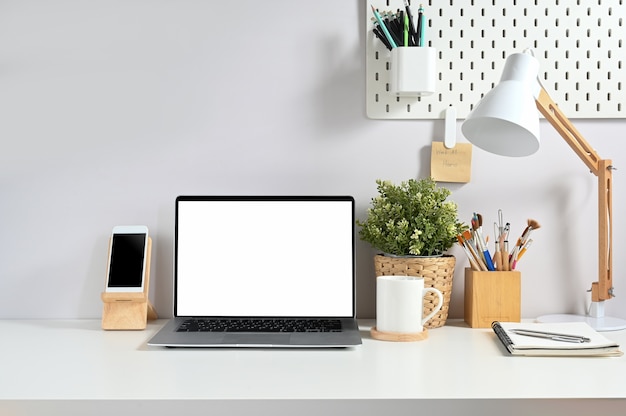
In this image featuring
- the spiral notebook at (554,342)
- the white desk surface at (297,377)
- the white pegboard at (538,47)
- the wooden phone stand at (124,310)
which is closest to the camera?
the white desk surface at (297,377)

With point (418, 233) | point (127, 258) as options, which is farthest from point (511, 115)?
point (127, 258)

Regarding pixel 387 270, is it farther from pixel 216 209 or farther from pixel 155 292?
pixel 155 292

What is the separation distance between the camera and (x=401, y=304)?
3.93ft

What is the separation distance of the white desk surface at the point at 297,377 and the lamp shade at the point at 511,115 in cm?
36

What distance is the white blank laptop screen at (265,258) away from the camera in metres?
1.32

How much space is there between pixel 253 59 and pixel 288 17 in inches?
4.6

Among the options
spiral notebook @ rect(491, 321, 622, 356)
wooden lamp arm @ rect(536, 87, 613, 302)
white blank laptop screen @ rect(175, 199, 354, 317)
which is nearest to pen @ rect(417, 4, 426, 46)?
wooden lamp arm @ rect(536, 87, 613, 302)

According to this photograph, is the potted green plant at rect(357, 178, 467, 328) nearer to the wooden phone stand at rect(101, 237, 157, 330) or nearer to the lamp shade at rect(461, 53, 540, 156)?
the lamp shade at rect(461, 53, 540, 156)

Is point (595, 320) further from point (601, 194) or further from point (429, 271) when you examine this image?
point (429, 271)

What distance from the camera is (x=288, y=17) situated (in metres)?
1.42

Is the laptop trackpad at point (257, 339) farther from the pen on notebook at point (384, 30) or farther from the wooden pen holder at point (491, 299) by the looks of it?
the pen on notebook at point (384, 30)

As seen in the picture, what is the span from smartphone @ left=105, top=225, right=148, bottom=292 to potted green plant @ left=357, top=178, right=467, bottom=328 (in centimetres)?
45

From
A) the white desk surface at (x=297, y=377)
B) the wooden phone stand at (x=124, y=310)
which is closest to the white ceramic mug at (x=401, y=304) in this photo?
the white desk surface at (x=297, y=377)

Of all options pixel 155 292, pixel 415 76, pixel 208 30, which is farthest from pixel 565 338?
pixel 208 30
